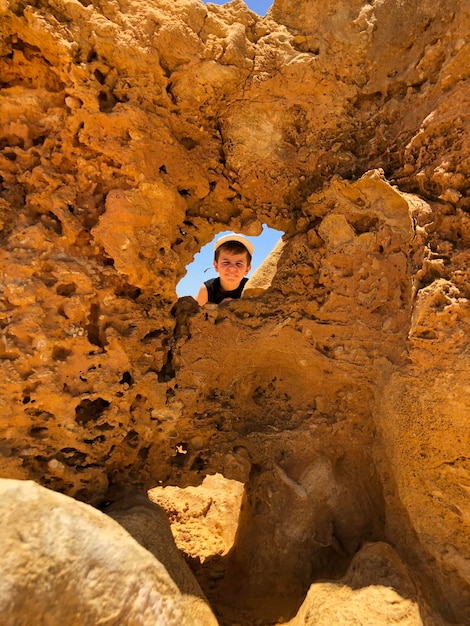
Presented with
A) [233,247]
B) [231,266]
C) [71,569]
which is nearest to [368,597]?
[71,569]

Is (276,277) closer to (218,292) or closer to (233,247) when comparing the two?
(233,247)

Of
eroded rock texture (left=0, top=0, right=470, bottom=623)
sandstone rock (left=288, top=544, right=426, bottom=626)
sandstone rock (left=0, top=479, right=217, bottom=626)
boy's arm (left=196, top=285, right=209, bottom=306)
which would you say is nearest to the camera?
sandstone rock (left=0, top=479, right=217, bottom=626)

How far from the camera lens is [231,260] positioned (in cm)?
286

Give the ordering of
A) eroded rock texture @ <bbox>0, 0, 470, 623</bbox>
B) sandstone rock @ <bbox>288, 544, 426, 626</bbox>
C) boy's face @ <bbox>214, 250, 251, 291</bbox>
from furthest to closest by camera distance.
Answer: boy's face @ <bbox>214, 250, 251, 291</bbox>
eroded rock texture @ <bbox>0, 0, 470, 623</bbox>
sandstone rock @ <bbox>288, 544, 426, 626</bbox>

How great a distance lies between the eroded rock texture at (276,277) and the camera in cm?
189

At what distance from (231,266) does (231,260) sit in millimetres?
42

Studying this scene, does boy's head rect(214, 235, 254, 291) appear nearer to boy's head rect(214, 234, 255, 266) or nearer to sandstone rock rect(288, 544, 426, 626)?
boy's head rect(214, 234, 255, 266)

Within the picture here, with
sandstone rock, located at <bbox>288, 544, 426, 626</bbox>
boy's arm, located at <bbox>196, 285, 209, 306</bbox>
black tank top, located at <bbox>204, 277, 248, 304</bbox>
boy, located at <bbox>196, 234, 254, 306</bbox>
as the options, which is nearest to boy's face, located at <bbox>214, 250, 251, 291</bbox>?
boy, located at <bbox>196, 234, 254, 306</bbox>

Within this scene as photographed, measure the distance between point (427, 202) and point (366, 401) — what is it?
113cm

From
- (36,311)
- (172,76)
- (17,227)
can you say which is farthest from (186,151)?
(36,311)

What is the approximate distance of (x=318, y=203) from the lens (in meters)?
2.47

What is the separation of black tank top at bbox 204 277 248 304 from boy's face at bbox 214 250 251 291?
5.1 inches

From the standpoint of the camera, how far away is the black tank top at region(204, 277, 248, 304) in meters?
3.01

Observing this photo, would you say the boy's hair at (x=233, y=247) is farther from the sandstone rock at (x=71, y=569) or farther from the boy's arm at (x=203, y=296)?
the sandstone rock at (x=71, y=569)
